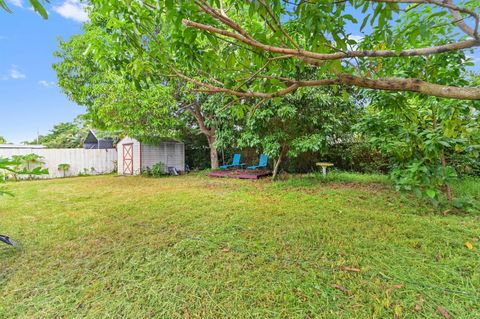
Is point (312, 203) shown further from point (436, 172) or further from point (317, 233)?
point (436, 172)

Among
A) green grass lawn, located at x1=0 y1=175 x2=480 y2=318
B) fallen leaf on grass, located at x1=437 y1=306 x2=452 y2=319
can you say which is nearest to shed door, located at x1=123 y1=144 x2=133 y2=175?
green grass lawn, located at x1=0 y1=175 x2=480 y2=318

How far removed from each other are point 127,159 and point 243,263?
9697 mm

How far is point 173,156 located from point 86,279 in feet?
29.0

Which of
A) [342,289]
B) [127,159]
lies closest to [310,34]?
[342,289]

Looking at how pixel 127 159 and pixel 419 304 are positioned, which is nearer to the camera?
pixel 419 304

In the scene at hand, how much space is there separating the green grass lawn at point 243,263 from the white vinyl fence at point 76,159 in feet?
23.3

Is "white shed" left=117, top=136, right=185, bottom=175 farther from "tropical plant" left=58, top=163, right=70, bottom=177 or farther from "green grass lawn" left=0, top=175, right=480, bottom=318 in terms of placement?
"green grass lawn" left=0, top=175, right=480, bottom=318

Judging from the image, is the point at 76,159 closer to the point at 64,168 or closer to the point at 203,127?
the point at 64,168

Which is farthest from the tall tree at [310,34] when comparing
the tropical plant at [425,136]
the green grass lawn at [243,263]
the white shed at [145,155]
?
the white shed at [145,155]

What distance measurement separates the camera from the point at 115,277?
6.26 feet

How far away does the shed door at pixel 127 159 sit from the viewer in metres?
10.0

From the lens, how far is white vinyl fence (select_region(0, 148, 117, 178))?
9344 mm

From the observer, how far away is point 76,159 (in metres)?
10.1

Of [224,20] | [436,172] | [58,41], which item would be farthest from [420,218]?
[58,41]
